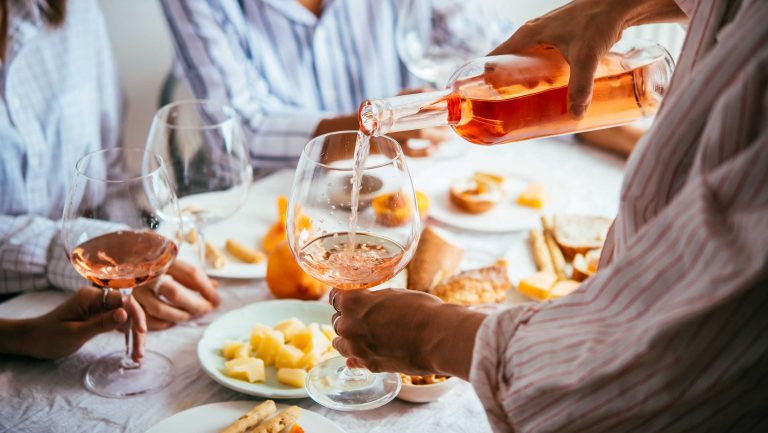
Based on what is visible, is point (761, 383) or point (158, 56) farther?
point (158, 56)

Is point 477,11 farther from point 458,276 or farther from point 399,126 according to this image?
point 399,126

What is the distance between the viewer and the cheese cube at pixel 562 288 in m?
1.29

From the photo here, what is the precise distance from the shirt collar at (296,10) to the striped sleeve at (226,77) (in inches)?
5.7

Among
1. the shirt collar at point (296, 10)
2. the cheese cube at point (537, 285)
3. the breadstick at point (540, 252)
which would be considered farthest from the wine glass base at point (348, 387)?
the shirt collar at point (296, 10)

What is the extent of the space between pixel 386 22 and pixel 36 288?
1.48 m

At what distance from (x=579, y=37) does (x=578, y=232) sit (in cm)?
56

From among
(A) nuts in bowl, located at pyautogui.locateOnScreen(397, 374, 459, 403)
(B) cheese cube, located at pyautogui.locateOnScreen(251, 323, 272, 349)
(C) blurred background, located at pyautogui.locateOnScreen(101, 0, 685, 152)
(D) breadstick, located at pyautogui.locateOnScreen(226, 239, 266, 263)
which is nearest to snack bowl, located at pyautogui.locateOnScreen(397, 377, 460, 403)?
(A) nuts in bowl, located at pyautogui.locateOnScreen(397, 374, 459, 403)

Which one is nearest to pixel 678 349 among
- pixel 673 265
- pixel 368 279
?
pixel 673 265

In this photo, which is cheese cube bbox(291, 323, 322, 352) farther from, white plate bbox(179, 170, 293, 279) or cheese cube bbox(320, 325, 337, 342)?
white plate bbox(179, 170, 293, 279)

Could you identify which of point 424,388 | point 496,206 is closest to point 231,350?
point 424,388

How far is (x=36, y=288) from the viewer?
4.38 feet

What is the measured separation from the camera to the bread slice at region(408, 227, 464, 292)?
1.30 m

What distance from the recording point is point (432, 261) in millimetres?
1326

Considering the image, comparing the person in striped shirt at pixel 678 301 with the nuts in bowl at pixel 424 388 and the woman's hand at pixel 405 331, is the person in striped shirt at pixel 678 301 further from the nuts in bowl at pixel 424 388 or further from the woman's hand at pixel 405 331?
the nuts in bowl at pixel 424 388
